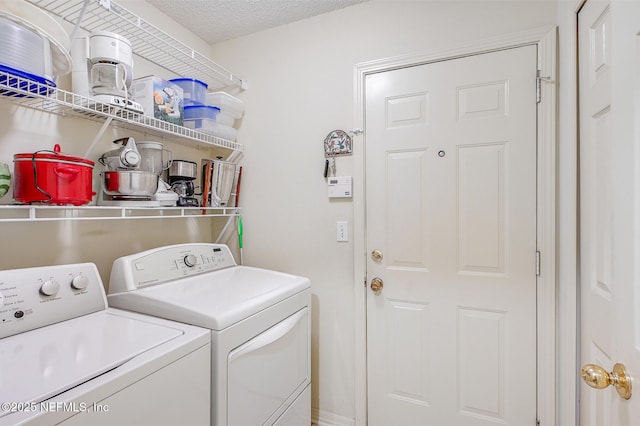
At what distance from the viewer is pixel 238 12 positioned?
1.85 meters

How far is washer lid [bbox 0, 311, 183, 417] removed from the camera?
27.9 inches

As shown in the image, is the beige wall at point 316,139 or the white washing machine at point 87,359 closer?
the white washing machine at point 87,359

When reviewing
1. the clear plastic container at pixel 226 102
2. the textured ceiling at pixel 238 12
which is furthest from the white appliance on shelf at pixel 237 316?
the textured ceiling at pixel 238 12

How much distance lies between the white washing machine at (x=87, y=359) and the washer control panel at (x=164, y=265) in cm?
11

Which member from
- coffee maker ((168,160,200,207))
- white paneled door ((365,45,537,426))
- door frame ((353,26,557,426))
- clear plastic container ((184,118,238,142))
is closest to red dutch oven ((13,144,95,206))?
coffee maker ((168,160,200,207))

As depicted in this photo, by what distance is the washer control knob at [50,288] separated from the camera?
107 cm

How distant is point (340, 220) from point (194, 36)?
1.53m

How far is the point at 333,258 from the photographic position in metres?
1.87

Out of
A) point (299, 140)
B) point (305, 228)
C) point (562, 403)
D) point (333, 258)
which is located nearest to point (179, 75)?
point (299, 140)

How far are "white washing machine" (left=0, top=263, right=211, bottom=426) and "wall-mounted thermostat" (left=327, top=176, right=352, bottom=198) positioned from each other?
41.0 inches

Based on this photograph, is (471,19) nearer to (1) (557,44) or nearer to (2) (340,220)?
(1) (557,44)

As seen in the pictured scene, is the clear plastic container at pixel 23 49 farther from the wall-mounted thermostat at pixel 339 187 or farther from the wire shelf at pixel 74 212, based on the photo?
the wall-mounted thermostat at pixel 339 187

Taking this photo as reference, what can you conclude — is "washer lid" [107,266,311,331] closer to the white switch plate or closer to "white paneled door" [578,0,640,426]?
the white switch plate

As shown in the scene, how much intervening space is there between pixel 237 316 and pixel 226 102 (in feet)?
4.43
